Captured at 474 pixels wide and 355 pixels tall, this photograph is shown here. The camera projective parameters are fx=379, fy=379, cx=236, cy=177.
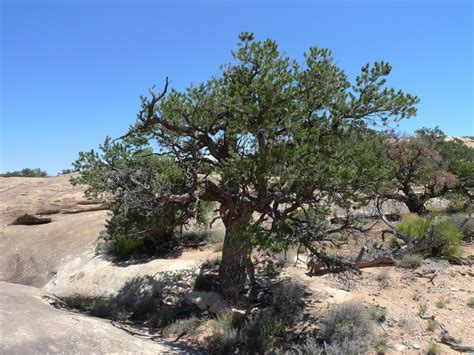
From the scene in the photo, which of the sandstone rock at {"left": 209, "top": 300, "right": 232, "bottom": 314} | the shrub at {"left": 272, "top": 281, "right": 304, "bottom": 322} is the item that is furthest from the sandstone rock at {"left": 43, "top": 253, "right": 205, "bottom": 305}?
the shrub at {"left": 272, "top": 281, "right": 304, "bottom": 322}

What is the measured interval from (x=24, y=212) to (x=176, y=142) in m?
13.3

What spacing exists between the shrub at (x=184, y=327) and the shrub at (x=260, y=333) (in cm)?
141

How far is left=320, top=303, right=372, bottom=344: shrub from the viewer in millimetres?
7583

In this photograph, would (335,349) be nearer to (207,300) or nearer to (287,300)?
(287,300)

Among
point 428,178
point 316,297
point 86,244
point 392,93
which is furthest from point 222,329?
point 428,178

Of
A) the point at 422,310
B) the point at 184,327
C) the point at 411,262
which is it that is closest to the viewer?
the point at 422,310

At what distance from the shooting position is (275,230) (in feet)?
24.0

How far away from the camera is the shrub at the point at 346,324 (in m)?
7.58

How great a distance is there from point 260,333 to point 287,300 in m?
1.53

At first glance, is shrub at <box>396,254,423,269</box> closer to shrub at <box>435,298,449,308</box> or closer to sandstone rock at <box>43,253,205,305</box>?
shrub at <box>435,298,449,308</box>

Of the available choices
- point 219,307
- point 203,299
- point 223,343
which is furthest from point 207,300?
point 223,343

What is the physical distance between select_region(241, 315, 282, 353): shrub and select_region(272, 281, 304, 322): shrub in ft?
1.82

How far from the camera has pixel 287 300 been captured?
927 centimetres

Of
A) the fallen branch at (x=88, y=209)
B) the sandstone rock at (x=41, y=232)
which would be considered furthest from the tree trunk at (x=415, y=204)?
the fallen branch at (x=88, y=209)
